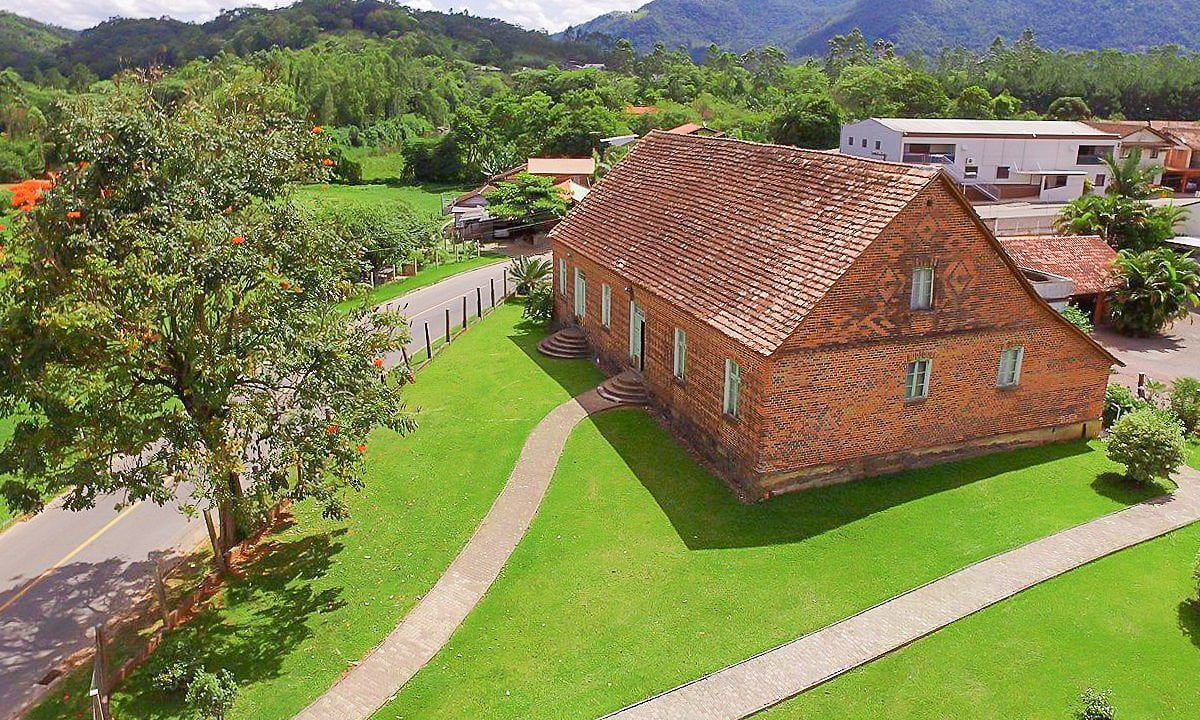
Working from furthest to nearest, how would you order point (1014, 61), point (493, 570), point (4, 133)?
point (1014, 61), point (4, 133), point (493, 570)

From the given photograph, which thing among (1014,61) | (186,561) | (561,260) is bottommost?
(186,561)

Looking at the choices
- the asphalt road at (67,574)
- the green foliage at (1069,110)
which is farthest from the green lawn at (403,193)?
the green foliage at (1069,110)

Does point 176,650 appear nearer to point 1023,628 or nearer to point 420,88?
point 1023,628

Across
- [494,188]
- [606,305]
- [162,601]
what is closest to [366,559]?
[162,601]

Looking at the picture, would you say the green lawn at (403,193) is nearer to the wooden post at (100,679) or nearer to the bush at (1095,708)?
the wooden post at (100,679)

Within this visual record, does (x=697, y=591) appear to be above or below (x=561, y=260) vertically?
below

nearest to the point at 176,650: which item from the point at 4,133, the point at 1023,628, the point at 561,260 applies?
the point at 1023,628
